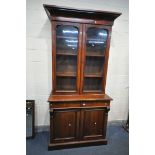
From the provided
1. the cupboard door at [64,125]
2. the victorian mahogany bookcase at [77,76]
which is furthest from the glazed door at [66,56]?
the cupboard door at [64,125]

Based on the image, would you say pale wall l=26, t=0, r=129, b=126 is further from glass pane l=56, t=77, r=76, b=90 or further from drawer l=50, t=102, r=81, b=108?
drawer l=50, t=102, r=81, b=108

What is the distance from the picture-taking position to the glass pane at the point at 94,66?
Result: 8.52 ft

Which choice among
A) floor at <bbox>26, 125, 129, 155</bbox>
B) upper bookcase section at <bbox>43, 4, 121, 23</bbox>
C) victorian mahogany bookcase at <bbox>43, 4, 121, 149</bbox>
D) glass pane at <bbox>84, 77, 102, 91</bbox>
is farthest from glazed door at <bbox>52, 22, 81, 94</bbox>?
floor at <bbox>26, 125, 129, 155</bbox>

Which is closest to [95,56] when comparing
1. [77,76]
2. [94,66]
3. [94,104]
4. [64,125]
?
[94,66]

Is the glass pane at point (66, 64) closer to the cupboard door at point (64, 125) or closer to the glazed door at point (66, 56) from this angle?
the glazed door at point (66, 56)

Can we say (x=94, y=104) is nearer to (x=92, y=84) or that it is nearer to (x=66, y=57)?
(x=92, y=84)

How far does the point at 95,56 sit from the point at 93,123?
3.87ft

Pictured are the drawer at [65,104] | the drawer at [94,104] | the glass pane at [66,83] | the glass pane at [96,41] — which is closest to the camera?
the drawer at [65,104]

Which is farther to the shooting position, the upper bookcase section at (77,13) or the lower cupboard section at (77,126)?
the lower cupboard section at (77,126)

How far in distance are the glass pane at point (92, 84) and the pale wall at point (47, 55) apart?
41 centimetres

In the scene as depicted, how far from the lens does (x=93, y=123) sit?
2387 millimetres
